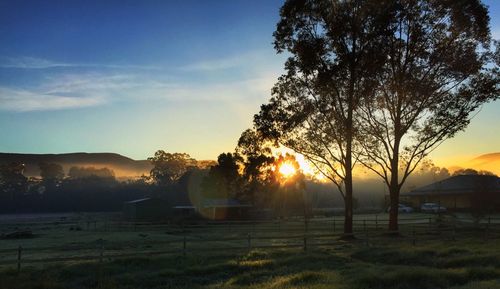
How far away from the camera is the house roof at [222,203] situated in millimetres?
72525

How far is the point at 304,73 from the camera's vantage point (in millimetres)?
35500

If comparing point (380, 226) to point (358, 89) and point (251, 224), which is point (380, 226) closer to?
point (251, 224)

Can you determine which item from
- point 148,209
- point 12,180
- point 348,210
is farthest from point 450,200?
point 12,180

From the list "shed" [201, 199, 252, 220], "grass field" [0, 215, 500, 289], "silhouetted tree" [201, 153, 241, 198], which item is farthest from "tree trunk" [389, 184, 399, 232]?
"silhouetted tree" [201, 153, 241, 198]

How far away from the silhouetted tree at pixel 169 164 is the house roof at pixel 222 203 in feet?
263

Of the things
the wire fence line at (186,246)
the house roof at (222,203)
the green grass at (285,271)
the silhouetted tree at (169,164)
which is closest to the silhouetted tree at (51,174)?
the silhouetted tree at (169,164)

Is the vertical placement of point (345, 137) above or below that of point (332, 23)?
below

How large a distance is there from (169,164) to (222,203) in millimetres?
87295

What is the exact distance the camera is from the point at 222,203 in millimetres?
73938

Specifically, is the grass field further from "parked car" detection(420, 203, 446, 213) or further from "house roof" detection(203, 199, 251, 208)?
"parked car" detection(420, 203, 446, 213)

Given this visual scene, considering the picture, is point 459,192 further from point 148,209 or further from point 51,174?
point 51,174

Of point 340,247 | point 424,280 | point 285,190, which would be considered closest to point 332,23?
point 340,247

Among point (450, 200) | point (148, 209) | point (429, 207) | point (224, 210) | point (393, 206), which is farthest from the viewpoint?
point (450, 200)

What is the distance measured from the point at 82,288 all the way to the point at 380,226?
3787cm
